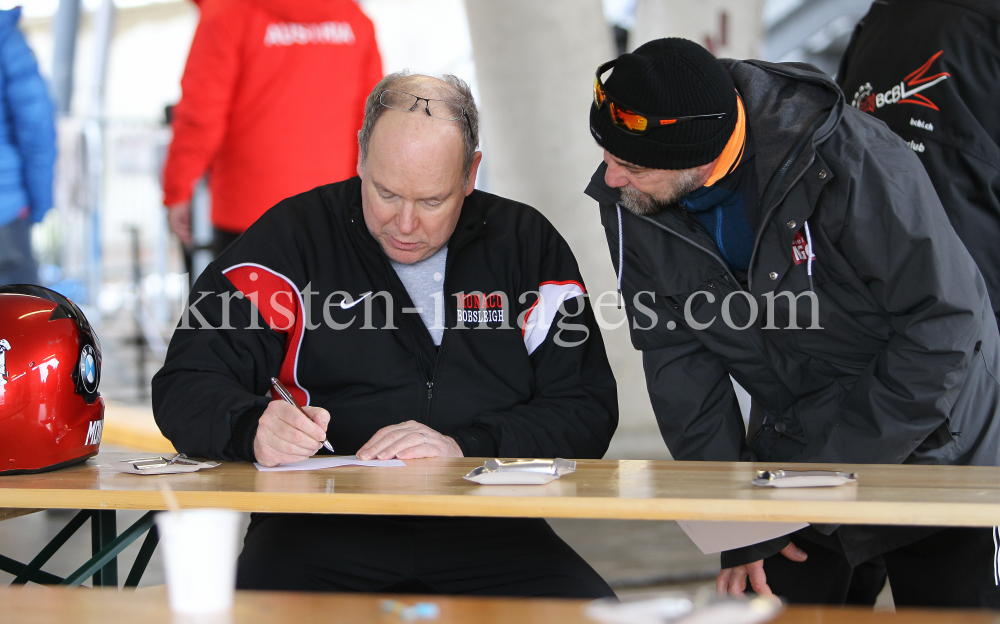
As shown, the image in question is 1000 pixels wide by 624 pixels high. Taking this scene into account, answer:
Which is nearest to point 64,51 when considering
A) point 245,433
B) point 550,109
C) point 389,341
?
point 550,109

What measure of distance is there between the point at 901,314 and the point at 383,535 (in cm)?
113

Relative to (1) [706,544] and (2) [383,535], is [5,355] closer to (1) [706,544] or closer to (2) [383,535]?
(2) [383,535]

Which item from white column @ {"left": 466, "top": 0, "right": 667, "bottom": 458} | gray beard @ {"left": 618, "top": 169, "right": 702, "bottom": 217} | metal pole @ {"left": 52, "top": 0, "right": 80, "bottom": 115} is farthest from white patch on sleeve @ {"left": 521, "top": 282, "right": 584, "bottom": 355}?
metal pole @ {"left": 52, "top": 0, "right": 80, "bottom": 115}

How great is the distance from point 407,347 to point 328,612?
3.47 feet

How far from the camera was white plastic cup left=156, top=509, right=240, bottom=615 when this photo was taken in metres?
0.99

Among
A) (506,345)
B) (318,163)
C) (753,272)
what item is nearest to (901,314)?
(753,272)

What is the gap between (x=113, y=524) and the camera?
1.82m

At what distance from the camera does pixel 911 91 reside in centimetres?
218

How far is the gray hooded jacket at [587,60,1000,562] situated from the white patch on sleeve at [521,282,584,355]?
0.47ft

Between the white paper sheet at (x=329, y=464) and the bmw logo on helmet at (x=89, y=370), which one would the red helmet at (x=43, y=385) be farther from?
the white paper sheet at (x=329, y=464)

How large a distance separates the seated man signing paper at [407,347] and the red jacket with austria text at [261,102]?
4.89 ft

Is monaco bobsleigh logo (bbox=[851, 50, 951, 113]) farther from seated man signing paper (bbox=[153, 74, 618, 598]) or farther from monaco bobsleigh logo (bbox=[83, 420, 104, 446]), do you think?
monaco bobsleigh logo (bbox=[83, 420, 104, 446])

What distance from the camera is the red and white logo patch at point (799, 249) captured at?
1806 millimetres

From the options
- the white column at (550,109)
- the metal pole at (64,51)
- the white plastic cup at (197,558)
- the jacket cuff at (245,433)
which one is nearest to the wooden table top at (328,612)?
the white plastic cup at (197,558)
